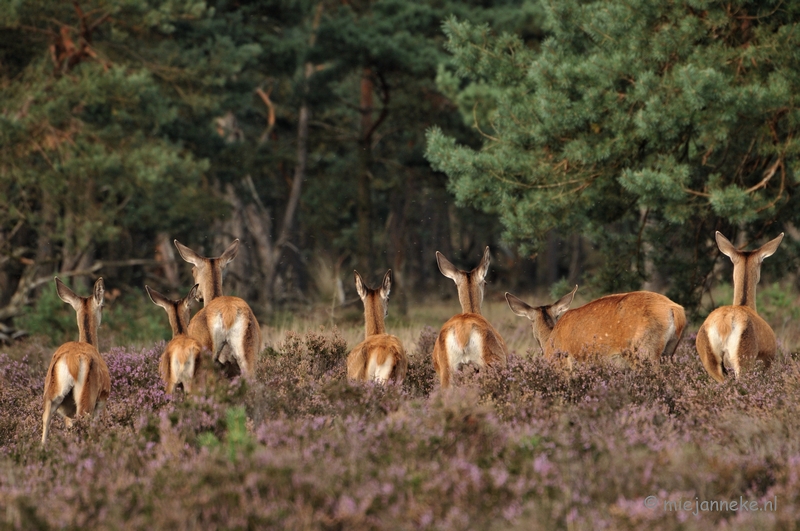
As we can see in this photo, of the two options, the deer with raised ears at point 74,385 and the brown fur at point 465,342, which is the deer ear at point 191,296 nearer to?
the deer with raised ears at point 74,385

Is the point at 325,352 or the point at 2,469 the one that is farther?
the point at 325,352

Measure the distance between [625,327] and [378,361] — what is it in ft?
6.93

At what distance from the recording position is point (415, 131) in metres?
26.4

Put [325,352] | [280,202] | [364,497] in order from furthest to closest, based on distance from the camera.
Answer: [280,202]
[325,352]
[364,497]

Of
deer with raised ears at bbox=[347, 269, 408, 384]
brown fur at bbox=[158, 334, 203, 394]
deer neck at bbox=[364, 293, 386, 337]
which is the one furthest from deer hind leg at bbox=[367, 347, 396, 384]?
brown fur at bbox=[158, 334, 203, 394]

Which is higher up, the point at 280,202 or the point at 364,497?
the point at 280,202

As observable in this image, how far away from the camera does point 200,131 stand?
23.1 metres

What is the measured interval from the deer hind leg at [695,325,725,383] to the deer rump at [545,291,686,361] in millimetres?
226

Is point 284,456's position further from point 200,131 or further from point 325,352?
point 200,131

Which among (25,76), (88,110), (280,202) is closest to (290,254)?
(280,202)

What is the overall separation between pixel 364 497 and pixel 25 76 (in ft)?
49.9

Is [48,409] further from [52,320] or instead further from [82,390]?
[52,320]

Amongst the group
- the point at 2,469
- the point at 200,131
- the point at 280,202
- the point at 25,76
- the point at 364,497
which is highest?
the point at 280,202

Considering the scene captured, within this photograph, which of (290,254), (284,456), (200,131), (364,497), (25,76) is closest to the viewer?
(364,497)
